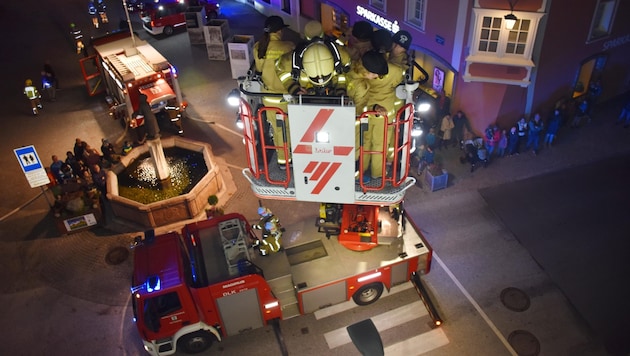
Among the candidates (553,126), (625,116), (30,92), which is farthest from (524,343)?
(30,92)

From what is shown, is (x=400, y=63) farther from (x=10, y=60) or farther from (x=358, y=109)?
(x=10, y=60)

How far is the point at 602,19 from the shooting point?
55.3ft

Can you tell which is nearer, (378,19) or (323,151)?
(323,151)

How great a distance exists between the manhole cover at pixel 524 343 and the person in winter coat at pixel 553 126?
809 cm

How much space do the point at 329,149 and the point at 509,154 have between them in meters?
10.3

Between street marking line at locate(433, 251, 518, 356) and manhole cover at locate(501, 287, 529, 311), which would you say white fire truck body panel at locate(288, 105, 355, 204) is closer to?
street marking line at locate(433, 251, 518, 356)

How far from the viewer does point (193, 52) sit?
26.9 meters

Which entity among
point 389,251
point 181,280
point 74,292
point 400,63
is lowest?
point 74,292

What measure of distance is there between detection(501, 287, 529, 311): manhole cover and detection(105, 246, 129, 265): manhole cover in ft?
33.2

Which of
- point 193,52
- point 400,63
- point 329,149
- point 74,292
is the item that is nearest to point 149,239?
point 74,292

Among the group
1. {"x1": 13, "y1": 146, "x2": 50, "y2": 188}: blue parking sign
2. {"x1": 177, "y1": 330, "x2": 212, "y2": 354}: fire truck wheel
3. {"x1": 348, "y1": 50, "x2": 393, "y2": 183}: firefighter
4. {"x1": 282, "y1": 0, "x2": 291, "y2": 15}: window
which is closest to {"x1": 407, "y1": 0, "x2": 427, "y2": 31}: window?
{"x1": 348, "y1": 50, "x2": 393, "y2": 183}: firefighter

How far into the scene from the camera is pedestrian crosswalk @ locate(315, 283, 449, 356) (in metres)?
11.5

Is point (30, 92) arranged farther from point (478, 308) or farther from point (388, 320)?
point (478, 308)

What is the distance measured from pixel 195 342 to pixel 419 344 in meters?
4.97
